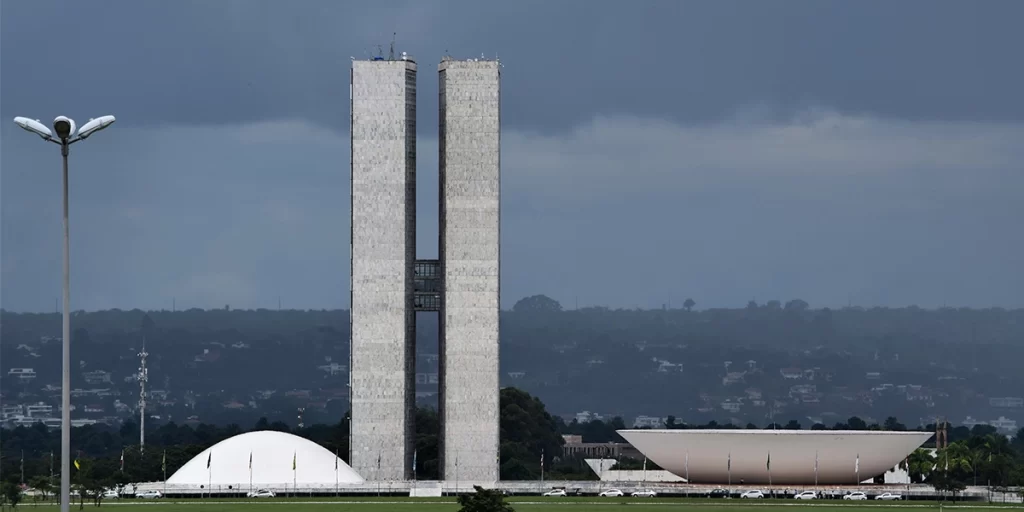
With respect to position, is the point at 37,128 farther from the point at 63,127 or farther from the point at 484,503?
the point at 484,503

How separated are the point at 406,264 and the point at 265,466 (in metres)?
12.1

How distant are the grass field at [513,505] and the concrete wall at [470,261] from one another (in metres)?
11.0

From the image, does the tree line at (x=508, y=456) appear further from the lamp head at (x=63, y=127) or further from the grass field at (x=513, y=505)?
the lamp head at (x=63, y=127)

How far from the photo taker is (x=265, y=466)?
84438 mm

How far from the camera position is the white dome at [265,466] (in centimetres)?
8300

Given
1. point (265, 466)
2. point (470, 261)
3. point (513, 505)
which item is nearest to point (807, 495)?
point (513, 505)

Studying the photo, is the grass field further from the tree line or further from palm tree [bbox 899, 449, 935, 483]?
palm tree [bbox 899, 449, 935, 483]

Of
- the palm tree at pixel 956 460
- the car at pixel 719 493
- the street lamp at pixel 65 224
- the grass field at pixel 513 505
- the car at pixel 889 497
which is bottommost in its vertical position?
the car at pixel 889 497

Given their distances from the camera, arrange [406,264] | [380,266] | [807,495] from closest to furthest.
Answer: [807,495]
[380,266]
[406,264]

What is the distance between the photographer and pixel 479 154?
286 feet

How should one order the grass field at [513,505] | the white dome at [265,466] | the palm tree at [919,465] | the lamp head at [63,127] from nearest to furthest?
the lamp head at [63,127] → the grass field at [513,505] → the white dome at [265,466] → the palm tree at [919,465]

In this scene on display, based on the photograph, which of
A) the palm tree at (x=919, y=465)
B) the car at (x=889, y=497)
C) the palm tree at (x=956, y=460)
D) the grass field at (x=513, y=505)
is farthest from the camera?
the palm tree at (x=956, y=460)

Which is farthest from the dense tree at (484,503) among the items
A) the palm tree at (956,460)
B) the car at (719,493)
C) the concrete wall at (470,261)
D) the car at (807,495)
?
the palm tree at (956,460)

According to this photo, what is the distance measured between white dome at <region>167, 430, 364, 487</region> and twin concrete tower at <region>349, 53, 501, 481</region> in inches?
84.5
